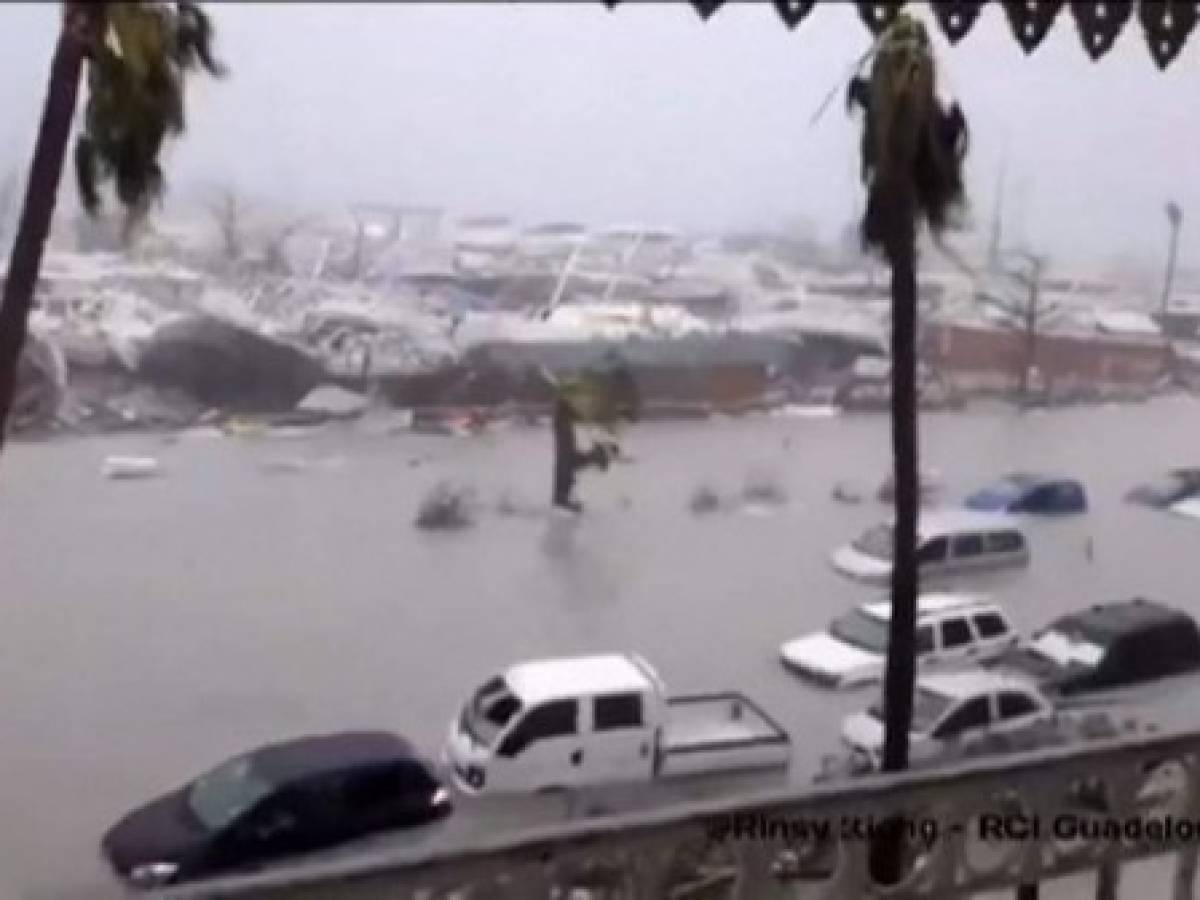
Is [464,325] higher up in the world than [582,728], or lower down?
higher up

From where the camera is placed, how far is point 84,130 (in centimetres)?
132

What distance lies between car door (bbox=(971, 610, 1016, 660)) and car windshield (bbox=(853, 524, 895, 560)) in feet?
0.38

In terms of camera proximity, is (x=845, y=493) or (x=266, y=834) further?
(x=845, y=493)

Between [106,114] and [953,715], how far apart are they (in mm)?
931

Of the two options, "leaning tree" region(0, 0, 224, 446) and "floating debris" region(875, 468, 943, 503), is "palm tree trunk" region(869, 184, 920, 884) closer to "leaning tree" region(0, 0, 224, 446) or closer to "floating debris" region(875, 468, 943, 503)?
"floating debris" region(875, 468, 943, 503)

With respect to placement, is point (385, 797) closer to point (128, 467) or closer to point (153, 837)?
point (153, 837)

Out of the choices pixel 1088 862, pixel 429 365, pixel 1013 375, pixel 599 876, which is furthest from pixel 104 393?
pixel 1088 862

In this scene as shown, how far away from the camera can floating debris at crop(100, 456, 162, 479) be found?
1.42m

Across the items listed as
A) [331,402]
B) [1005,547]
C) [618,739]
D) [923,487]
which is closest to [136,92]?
[331,402]

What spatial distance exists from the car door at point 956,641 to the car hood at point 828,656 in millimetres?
67

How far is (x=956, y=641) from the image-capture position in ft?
5.39

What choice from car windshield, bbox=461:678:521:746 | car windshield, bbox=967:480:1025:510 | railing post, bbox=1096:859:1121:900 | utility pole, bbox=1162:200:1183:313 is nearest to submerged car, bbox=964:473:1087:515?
car windshield, bbox=967:480:1025:510

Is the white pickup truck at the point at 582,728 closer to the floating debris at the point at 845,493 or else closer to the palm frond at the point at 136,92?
the floating debris at the point at 845,493

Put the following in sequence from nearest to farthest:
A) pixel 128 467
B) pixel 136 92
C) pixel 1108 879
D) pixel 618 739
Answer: pixel 136 92, pixel 128 467, pixel 618 739, pixel 1108 879
